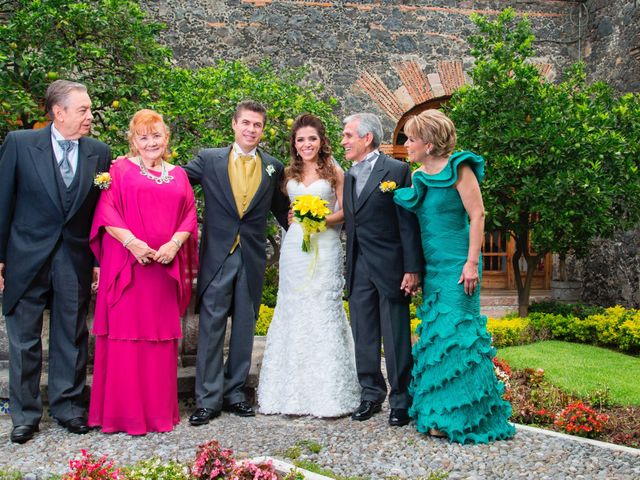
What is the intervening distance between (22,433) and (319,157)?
252cm

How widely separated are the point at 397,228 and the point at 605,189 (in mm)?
5090

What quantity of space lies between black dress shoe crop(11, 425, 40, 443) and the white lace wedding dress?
1.44 m

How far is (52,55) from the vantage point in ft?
23.6

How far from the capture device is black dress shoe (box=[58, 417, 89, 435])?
14.0 ft

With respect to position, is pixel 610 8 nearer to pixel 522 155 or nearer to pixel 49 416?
pixel 522 155

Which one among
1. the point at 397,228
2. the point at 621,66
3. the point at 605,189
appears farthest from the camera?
the point at 621,66

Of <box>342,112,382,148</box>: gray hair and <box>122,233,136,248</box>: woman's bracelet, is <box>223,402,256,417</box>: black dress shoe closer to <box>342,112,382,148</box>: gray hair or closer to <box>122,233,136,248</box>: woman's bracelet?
<box>122,233,136,248</box>: woman's bracelet

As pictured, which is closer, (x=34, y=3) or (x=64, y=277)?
(x=64, y=277)

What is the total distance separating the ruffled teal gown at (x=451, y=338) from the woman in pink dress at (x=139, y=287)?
147 centimetres

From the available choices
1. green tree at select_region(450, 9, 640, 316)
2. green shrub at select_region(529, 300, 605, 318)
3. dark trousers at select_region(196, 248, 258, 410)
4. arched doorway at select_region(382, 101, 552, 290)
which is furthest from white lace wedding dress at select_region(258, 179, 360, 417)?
arched doorway at select_region(382, 101, 552, 290)

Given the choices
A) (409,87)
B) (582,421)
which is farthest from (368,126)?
(409,87)

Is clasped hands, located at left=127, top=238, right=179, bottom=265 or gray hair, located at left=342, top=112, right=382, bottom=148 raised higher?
gray hair, located at left=342, top=112, right=382, bottom=148

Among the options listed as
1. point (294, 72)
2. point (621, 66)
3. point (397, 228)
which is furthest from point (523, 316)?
point (397, 228)

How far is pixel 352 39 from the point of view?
11398 millimetres
